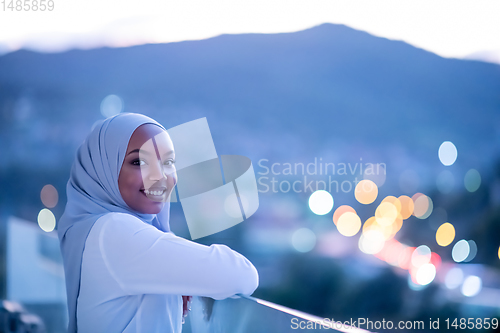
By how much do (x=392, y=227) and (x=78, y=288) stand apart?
2260 millimetres

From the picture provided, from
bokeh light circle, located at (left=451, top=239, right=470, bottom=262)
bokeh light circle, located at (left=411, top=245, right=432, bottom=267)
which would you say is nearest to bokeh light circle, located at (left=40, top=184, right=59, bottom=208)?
bokeh light circle, located at (left=411, top=245, right=432, bottom=267)

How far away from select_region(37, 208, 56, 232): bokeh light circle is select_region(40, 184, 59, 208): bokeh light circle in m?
0.04

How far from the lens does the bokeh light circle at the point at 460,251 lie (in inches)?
99.4

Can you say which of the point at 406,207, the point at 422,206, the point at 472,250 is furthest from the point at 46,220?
the point at 472,250

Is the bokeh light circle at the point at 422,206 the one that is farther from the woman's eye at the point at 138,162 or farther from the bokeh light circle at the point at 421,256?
the woman's eye at the point at 138,162

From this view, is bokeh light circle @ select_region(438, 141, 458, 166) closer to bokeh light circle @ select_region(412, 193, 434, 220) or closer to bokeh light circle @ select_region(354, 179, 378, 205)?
bokeh light circle @ select_region(412, 193, 434, 220)

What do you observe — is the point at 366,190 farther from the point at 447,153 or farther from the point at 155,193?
the point at 155,193

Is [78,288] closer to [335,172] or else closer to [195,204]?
[195,204]

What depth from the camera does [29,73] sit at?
203 centimetres

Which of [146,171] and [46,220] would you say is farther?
[46,220]

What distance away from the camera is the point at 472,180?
2.56m

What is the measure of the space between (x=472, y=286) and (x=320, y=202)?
53.4 inches

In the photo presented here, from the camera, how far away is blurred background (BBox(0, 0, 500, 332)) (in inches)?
80.2

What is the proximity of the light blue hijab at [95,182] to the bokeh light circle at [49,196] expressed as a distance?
4.57 ft
